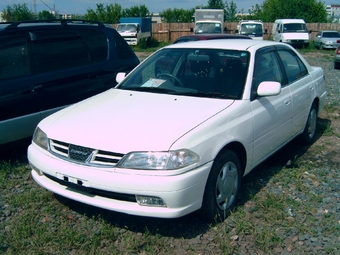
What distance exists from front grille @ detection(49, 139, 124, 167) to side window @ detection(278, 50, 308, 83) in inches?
111

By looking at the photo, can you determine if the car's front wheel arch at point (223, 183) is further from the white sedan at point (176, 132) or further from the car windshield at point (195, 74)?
the car windshield at point (195, 74)

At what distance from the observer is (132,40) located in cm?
3031

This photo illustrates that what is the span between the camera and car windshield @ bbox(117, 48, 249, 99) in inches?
171

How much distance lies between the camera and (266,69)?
4.80 metres

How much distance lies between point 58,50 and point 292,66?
3245 mm

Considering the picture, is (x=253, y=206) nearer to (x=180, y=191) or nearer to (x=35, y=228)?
(x=180, y=191)

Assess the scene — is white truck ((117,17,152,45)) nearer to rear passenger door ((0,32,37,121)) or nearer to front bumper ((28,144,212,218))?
rear passenger door ((0,32,37,121))

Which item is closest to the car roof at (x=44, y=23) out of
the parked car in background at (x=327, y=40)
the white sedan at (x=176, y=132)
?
the white sedan at (x=176, y=132)

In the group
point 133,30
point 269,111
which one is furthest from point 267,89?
point 133,30

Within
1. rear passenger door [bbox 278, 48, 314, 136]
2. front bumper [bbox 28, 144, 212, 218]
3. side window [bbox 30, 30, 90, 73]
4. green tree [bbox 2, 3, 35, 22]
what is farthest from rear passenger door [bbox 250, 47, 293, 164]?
green tree [bbox 2, 3, 35, 22]

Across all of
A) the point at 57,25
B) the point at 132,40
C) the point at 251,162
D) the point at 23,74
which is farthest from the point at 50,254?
the point at 132,40

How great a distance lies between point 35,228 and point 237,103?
2.23 metres

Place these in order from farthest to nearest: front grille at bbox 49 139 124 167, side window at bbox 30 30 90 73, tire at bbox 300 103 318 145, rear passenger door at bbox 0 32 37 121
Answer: tire at bbox 300 103 318 145, side window at bbox 30 30 90 73, rear passenger door at bbox 0 32 37 121, front grille at bbox 49 139 124 167

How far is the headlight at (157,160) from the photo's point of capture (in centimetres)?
328
